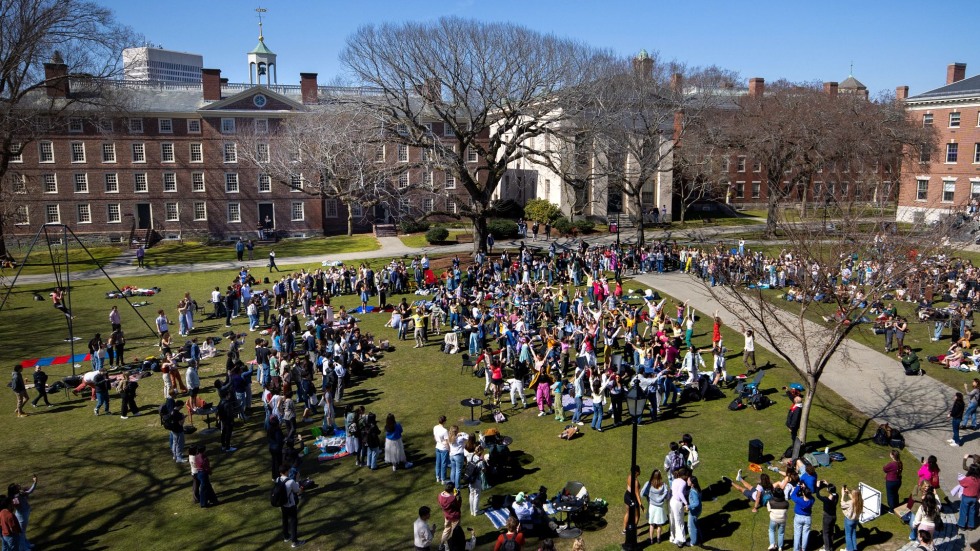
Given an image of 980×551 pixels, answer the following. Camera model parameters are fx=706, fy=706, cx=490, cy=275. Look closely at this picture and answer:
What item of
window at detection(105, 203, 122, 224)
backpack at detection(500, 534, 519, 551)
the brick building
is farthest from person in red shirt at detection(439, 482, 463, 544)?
window at detection(105, 203, 122, 224)

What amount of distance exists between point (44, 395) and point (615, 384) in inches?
640

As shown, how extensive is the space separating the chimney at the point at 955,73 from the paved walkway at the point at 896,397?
46.3 m

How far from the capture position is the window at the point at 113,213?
56594mm

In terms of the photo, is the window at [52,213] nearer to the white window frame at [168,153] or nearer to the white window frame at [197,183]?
the white window frame at [168,153]

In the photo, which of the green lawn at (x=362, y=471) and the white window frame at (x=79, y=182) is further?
the white window frame at (x=79, y=182)

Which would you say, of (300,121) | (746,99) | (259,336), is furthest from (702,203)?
(259,336)

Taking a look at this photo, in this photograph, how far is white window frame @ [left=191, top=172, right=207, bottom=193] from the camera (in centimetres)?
5809

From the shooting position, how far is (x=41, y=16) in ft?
134

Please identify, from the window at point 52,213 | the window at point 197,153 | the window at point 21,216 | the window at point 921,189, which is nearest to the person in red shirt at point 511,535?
the window at point 21,216

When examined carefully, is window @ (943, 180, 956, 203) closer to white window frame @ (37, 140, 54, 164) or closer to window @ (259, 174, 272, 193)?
window @ (259, 174, 272, 193)

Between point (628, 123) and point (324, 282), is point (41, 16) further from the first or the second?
point (628, 123)

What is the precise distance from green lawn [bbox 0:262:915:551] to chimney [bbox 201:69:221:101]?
4080 centimetres

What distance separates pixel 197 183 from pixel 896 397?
53618 mm

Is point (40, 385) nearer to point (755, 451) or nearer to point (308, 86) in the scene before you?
point (755, 451)
